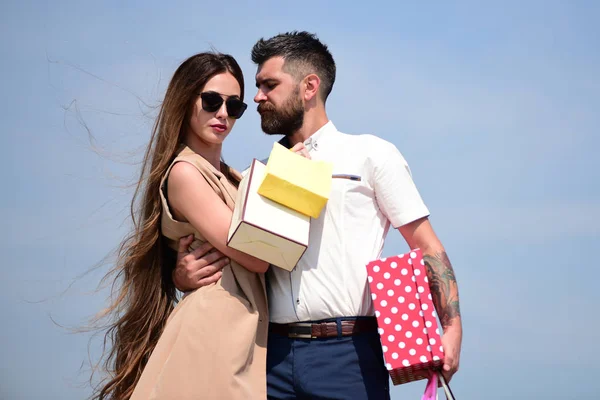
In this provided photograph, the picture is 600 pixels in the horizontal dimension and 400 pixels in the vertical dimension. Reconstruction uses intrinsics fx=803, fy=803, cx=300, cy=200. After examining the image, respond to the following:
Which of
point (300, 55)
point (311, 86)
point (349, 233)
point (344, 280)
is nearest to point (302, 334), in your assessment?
point (344, 280)

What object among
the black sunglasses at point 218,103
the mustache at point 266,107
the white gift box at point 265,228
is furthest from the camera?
the mustache at point 266,107

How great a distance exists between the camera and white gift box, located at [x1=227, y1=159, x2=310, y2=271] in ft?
13.2

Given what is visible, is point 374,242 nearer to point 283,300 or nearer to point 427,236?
point 427,236

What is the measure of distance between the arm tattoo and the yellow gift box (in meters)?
0.71

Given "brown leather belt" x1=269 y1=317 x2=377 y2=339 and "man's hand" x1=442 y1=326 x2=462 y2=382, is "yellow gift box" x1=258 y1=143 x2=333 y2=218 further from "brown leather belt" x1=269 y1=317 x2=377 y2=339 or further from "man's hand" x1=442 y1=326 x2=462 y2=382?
"man's hand" x1=442 y1=326 x2=462 y2=382

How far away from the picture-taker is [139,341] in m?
4.71

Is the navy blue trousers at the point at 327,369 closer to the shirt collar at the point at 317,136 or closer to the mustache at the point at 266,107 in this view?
the shirt collar at the point at 317,136

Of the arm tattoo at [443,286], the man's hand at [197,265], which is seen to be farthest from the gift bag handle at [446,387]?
the man's hand at [197,265]

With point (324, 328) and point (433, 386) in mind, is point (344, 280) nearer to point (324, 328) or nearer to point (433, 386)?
point (324, 328)

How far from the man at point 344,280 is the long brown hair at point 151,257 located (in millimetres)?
221

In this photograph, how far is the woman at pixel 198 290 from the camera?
13.4 feet

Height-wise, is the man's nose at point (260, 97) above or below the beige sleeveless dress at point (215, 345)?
above

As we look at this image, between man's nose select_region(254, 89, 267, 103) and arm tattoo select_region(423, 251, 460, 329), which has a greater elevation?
man's nose select_region(254, 89, 267, 103)

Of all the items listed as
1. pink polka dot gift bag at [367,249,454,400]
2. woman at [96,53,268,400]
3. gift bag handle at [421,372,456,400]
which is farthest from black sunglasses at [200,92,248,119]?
gift bag handle at [421,372,456,400]
